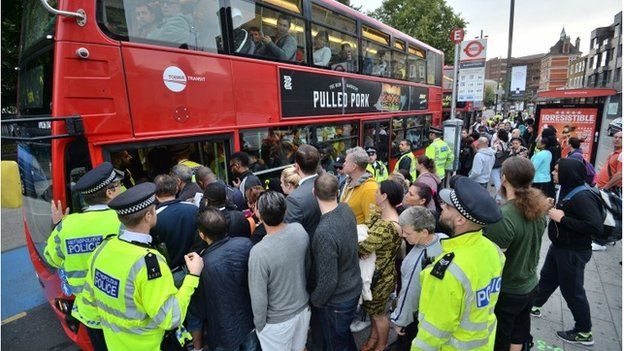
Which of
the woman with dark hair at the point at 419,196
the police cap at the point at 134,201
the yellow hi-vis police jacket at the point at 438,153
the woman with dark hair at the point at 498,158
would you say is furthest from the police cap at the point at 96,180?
the woman with dark hair at the point at 498,158

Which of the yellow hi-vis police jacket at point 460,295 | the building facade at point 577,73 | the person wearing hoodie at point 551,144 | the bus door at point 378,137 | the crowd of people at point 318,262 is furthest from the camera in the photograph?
the building facade at point 577,73

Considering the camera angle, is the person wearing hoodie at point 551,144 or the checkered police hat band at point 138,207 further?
the person wearing hoodie at point 551,144

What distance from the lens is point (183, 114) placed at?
3.74m

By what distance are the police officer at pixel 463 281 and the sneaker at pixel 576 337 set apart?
2136 millimetres

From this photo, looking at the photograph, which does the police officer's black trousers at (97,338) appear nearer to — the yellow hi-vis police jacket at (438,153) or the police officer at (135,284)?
the police officer at (135,284)

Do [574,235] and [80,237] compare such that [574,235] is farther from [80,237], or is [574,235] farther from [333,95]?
[80,237]

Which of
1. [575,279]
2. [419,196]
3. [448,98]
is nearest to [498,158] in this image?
[575,279]

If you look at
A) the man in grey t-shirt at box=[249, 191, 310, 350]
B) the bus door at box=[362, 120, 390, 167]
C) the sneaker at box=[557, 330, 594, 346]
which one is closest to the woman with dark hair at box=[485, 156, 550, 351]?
the sneaker at box=[557, 330, 594, 346]

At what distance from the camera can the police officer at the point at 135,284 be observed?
202 cm

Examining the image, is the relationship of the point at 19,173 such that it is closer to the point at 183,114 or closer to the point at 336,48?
the point at 183,114

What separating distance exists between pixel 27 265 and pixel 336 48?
665 centimetres

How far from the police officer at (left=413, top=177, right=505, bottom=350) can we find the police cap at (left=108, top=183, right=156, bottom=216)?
73.0 inches

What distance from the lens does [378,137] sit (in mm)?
7887

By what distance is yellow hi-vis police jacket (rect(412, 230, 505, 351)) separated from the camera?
193 centimetres
